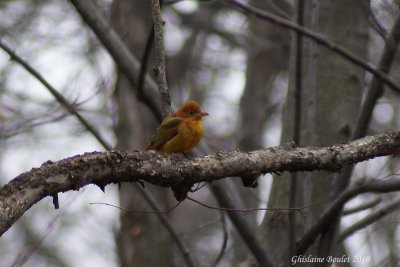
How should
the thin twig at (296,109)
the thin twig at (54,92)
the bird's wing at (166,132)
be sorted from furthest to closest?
1. the thin twig at (54,92)
2. the thin twig at (296,109)
3. the bird's wing at (166,132)

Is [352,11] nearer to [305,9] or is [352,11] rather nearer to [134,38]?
[305,9]

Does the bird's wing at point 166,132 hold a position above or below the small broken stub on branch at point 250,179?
above

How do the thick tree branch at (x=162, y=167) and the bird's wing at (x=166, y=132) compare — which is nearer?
the thick tree branch at (x=162, y=167)

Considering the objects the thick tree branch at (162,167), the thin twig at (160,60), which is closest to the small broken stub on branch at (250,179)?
the thick tree branch at (162,167)

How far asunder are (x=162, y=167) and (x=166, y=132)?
1.59 meters

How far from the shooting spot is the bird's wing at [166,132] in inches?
183

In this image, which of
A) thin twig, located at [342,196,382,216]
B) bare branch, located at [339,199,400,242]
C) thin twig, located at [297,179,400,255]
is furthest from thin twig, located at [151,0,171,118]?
thin twig, located at [342,196,382,216]

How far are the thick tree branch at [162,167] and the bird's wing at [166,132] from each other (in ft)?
4.37

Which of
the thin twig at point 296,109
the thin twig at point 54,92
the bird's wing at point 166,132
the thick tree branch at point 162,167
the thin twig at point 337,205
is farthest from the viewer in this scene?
the thin twig at point 54,92

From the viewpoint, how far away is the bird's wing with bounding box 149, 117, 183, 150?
4.65m

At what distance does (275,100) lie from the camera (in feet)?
37.0

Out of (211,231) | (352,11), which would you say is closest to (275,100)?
(211,231)

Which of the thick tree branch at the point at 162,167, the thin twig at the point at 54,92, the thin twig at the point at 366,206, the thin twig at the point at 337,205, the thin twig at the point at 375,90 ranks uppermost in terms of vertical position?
the thin twig at the point at 54,92

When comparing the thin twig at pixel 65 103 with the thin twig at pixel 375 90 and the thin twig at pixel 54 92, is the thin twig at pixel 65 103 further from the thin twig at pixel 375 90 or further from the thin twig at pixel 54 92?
the thin twig at pixel 375 90
